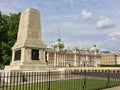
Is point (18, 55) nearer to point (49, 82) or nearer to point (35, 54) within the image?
point (35, 54)

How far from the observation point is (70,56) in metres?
154

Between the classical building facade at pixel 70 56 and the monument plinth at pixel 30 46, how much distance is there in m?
108

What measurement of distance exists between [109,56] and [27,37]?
169289mm

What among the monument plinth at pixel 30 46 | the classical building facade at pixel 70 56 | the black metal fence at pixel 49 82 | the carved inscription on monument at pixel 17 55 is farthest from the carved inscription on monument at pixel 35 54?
the classical building facade at pixel 70 56

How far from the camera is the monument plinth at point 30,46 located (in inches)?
922

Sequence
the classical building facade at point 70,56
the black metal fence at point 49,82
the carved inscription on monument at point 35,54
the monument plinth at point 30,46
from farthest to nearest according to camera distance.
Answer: the classical building facade at point 70,56, the carved inscription on monument at point 35,54, the monument plinth at point 30,46, the black metal fence at point 49,82

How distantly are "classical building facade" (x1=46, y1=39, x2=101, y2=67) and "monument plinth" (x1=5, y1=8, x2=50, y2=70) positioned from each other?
355 ft

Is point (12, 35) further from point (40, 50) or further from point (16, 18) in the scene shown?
point (40, 50)

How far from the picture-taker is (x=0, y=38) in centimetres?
4041

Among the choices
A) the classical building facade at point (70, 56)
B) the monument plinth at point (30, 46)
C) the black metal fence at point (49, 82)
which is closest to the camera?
the black metal fence at point (49, 82)

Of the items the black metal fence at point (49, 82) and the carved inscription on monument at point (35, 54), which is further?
the carved inscription on monument at point (35, 54)

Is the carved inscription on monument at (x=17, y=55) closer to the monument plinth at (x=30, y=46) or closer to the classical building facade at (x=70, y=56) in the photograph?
the monument plinth at (x=30, y=46)

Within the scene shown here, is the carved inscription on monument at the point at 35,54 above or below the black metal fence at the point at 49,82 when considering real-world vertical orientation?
above

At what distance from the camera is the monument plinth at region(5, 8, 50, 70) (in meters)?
23.4
